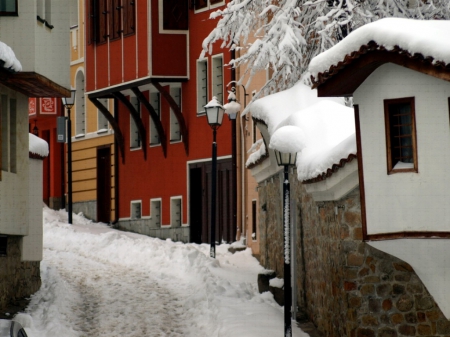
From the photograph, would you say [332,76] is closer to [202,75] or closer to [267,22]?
[267,22]

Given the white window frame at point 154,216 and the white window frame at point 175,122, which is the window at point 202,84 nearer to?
the white window frame at point 175,122

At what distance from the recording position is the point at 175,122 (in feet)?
111

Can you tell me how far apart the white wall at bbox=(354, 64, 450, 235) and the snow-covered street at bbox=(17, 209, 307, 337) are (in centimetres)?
332

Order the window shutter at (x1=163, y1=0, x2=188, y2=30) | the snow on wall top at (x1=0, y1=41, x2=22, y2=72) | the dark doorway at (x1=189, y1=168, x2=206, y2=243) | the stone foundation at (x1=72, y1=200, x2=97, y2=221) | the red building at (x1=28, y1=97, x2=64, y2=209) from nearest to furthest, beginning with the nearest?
the snow on wall top at (x1=0, y1=41, x2=22, y2=72) < the window shutter at (x1=163, y1=0, x2=188, y2=30) < the dark doorway at (x1=189, y1=168, x2=206, y2=243) < the stone foundation at (x1=72, y1=200, x2=97, y2=221) < the red building at (x1=28, y1=97, x2=64, y2=209)

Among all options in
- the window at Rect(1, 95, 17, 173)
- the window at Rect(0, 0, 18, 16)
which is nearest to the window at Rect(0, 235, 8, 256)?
the window at Rect(1, 95, 17, 173)

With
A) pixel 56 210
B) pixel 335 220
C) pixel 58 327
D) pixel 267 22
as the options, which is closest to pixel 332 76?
pixel 335 220

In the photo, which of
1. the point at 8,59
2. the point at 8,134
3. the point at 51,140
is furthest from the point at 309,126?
the point at 51,140

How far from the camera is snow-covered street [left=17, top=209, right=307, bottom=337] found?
59.4ft

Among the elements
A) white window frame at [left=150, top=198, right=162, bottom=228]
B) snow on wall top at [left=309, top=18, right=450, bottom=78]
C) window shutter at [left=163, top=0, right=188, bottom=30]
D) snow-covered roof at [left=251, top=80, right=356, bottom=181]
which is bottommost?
white window frame at [left=150, top=198, right=162, bottom=228]

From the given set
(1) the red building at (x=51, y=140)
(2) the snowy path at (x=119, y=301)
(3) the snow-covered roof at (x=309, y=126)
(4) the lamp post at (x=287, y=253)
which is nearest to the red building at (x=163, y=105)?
(1) the red building at (x=51, y=140)

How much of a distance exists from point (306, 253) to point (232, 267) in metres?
5.64

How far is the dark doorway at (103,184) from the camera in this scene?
124 feet

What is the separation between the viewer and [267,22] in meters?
24.1

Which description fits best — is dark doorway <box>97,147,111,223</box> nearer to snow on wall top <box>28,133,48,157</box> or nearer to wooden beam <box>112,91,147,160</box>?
wooden beam <box>112,91,147,160</box>
